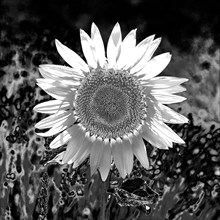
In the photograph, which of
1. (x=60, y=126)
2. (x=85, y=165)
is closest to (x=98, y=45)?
(x=60, y=126)

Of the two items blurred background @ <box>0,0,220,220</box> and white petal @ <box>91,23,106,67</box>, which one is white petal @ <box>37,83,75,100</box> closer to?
white petal @ <box>91,23,106,67</box>

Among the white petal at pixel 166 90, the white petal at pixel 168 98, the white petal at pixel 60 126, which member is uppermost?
the white petal at pixel 166 90

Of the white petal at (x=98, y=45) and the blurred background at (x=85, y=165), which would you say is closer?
the white petal at (x=98, y=45)

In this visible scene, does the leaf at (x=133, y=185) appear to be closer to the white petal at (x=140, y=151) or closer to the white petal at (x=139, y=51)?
the white petal at (x=140, y=151)

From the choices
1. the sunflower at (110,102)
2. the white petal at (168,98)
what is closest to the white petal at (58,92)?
the sunflower at (110,102)

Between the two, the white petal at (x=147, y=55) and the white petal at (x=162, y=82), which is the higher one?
the white petal at (x=147, y=55)

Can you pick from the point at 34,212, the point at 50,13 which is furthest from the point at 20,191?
the point at 50,13

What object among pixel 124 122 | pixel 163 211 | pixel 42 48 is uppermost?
pixel 42 48

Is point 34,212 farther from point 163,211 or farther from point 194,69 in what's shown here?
point 194,69
